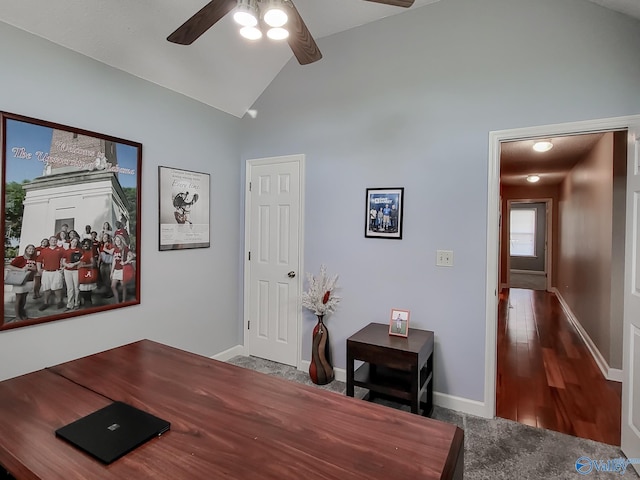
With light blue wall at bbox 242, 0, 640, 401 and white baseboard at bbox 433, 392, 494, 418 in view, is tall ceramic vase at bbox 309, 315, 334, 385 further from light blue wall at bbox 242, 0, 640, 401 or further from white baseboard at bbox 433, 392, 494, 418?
white baseboard at bbox 433, 392, 494, 418

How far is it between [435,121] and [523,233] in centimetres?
975

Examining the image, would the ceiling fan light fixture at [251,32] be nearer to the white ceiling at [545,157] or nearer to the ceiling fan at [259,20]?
the ceiling fan at [259,20]

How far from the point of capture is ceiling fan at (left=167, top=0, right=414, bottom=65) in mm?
1466

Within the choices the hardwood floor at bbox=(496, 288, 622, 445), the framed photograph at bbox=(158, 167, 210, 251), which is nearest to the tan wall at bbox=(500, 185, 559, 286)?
the hardwood floor at bbox=(496, 288, 622, 445)

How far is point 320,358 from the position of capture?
10.0 ft

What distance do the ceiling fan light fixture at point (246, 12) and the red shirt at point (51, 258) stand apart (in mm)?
1865

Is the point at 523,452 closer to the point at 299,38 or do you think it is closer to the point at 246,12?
the point at 299,38

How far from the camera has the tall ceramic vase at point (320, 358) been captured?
3035 millimetres

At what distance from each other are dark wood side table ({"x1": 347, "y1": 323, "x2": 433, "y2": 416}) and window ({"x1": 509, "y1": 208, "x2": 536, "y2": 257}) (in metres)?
9.57

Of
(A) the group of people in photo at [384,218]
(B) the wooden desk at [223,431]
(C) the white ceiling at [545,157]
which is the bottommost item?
(B) the wooden desk at [223,431]

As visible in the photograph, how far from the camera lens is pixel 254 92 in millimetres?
3488

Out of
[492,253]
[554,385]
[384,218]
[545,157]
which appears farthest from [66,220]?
[545,157]

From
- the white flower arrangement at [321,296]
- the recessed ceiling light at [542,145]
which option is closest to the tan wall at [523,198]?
the recessed ceiling light at [542,145]

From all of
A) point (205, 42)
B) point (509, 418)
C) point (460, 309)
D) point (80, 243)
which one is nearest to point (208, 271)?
point (80, 243)
